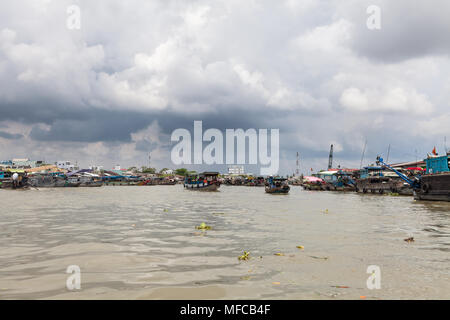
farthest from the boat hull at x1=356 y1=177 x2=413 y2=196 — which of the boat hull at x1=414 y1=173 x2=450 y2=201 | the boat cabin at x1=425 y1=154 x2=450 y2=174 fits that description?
the boat hull at x1=414 y1=173 x2=450 y2=201

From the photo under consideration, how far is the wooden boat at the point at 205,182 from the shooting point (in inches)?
2267

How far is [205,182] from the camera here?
5822 cm

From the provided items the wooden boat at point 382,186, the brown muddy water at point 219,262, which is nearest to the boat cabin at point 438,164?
the wooden boat at point 382,186

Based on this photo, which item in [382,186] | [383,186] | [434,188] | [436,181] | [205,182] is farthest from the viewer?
[205,182]

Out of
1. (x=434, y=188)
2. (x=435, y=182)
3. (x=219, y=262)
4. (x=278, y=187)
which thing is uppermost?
(x=435, y=182)

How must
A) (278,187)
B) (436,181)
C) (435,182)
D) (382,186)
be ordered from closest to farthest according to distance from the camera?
(436,181), (435,182), (382,186), (278,187)

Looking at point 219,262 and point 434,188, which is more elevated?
point 434,188

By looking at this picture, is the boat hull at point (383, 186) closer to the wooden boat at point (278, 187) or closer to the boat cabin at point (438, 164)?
the boat cabin at point (438, 164)

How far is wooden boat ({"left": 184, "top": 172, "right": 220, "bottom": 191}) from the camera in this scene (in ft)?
189

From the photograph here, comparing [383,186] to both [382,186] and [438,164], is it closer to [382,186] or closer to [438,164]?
[382,186]

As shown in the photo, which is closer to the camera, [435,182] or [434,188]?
→ [435,182]

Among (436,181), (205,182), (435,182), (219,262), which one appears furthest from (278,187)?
(219,262)
